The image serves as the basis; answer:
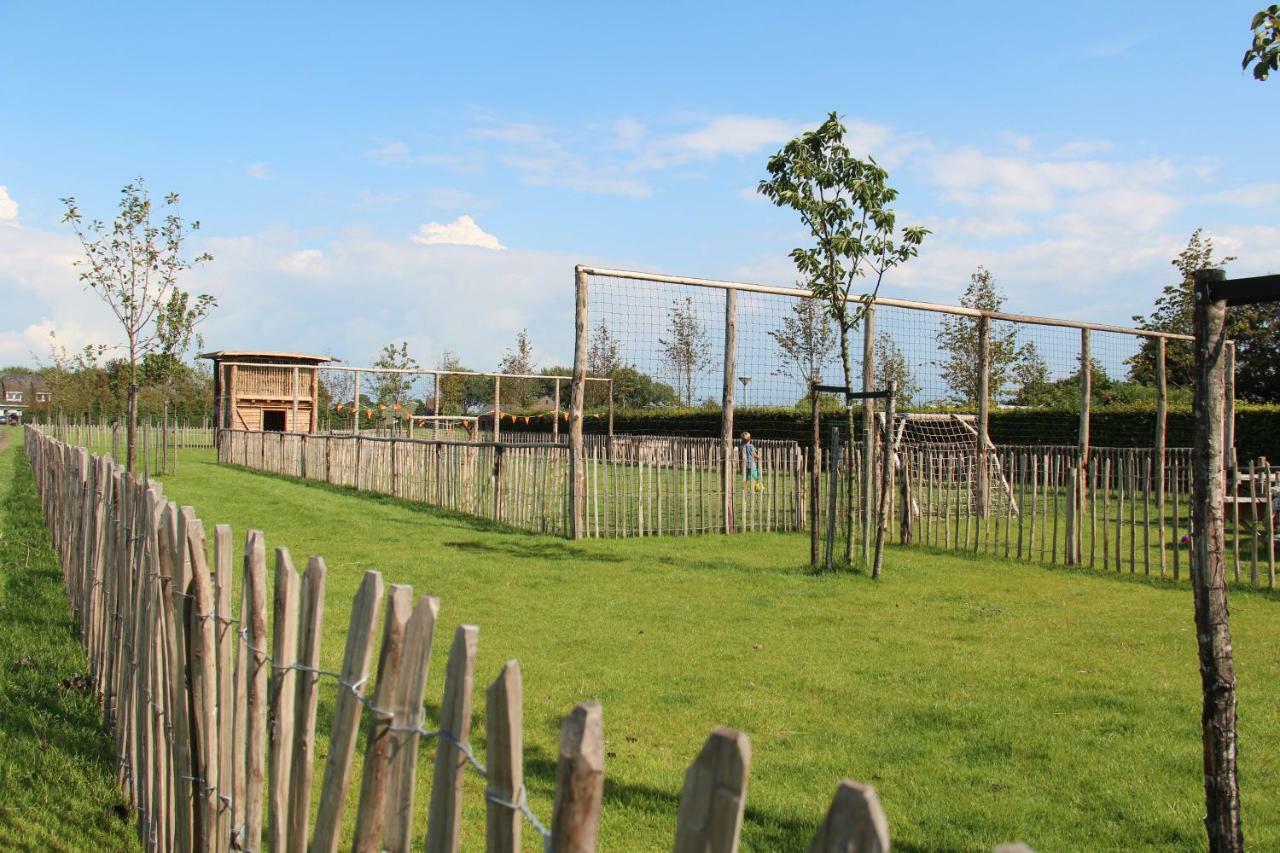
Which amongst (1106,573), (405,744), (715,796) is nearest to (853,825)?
(715,796)

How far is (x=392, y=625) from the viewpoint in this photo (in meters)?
2.27

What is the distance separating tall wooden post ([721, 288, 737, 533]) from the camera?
1495 cm

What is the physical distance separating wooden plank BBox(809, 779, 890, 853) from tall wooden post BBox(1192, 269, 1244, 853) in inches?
94.4

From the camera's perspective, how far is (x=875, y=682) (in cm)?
675

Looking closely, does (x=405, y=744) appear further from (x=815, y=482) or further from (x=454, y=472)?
(x=454, y=472)

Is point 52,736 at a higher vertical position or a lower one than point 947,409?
lower

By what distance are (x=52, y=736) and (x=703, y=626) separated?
471 centimetres

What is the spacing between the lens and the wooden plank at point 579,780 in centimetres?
152

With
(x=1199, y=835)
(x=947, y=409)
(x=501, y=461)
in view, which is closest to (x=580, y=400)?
(x=501, y=461)

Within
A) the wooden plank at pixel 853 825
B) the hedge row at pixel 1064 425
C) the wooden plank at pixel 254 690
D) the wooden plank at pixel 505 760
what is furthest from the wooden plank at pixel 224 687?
the hedge row at pixel 1064 425

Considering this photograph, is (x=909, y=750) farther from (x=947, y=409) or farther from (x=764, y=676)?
(x=947, y=409)

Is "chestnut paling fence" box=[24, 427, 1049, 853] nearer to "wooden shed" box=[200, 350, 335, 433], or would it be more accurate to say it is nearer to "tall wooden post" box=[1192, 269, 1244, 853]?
"tall wooden post" box=[1192, 269, 1244, 853]

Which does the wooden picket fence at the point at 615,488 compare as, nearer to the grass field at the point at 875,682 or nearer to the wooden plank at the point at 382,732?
the grass field at the point at 875,682

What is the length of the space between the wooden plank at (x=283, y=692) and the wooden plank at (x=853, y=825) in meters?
1.93
